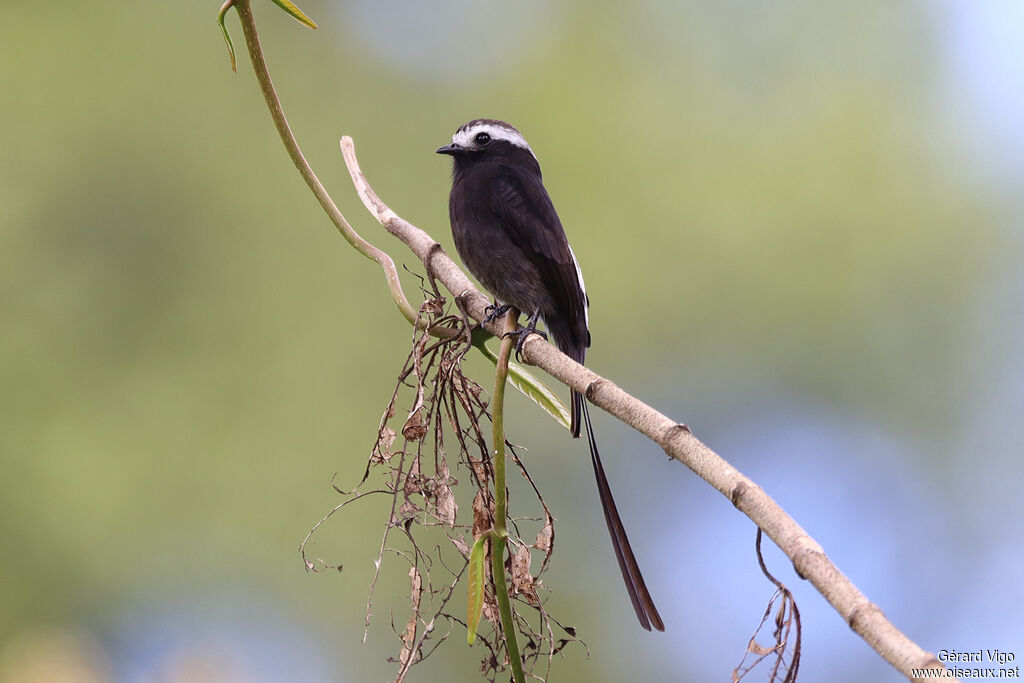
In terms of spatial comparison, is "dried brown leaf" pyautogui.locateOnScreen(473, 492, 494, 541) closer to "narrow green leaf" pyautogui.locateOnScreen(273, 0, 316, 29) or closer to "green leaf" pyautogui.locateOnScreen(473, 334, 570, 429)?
"green leaf" pyautogui.locateOnScreen(473, 334, 570, 429)

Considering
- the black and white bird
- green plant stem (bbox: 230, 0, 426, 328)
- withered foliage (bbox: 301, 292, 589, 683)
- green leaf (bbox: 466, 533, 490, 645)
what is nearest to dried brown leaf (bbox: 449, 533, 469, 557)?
withered foliage (bbox: 301, 292, 589, 683)

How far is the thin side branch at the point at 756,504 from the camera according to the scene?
565 mm

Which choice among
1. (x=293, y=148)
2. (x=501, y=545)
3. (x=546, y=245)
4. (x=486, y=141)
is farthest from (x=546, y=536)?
(x=486, y=141)

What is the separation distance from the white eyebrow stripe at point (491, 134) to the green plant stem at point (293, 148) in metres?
1.24

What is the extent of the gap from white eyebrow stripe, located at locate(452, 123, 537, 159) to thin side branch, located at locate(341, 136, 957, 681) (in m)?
1.37

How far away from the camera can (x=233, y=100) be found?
19.7ft

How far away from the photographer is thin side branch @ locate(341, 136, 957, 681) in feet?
1.85

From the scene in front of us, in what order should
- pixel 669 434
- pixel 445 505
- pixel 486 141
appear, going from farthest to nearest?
pixel 486 141, pixel 445 505, pixel 669 434

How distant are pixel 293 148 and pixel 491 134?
1.29 m

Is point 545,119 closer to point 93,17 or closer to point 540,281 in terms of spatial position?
point 93,17

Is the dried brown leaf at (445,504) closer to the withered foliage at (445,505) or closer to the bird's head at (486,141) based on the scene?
the withered foliage at (445,505)

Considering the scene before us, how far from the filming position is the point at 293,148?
1166 millimetres

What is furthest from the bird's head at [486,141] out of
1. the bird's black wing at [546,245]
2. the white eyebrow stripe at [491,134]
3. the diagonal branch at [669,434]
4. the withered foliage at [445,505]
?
the withered foliage at [445,505]

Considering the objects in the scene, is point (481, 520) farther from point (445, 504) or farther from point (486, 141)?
point (486, 141)
